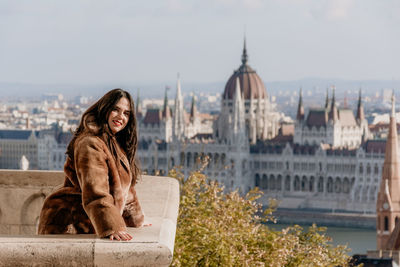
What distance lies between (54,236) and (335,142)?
56.7m

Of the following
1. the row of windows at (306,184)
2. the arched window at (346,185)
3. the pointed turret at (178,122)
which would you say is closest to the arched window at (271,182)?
the row of windows at (306,184)

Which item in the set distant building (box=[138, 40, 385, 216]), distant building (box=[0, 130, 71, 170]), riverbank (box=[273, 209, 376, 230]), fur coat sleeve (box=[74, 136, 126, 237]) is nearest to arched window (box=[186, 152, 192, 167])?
distant building (box=[138, 40, 385, 216])

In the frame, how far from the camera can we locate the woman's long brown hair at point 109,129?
2812 millimetres

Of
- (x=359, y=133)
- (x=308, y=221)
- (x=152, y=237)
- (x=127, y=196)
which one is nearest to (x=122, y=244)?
(x=152, y=237)

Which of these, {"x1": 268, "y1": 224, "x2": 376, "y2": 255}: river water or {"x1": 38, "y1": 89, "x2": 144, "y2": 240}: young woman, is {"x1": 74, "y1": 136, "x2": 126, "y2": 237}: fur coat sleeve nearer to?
{"x1": 38, "y1": 89, "x2": 144, "y2": 240}: young woman

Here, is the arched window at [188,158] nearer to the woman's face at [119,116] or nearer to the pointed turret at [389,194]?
the pointed turret at [389,194]

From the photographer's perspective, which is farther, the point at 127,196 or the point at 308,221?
the point at 308,221

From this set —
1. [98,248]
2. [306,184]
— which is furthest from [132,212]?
[306,184]

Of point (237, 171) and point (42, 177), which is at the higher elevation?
point (42, 177)

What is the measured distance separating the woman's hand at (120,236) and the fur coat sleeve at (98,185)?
0.01 meters

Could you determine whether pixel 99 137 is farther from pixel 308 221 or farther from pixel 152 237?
pixel 308 221

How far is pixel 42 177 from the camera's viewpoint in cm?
382

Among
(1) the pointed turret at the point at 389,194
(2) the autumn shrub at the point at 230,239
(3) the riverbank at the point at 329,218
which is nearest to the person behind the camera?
(2) the autumn shrub at the point at 230,239

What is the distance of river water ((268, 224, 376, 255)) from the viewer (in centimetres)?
3726
